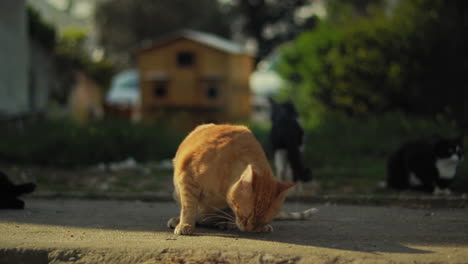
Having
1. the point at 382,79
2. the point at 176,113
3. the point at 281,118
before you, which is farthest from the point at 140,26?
the point at 281,118

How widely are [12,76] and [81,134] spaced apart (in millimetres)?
4964

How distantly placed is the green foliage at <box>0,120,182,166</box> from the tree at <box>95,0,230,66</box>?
1197 inches

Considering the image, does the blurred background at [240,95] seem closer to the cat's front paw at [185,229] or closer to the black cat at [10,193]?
the black cat at [10,193]

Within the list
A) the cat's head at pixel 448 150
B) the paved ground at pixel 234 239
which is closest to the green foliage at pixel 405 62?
the cat's head at pixel 448 150

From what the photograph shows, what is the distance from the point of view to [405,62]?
40.4 ft

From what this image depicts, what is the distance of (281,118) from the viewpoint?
23.1 feet

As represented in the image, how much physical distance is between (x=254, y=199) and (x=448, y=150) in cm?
360

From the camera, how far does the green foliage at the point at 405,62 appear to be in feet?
40.1

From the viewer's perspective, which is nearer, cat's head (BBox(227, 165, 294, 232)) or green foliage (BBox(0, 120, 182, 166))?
cat's head (BBox(227, 165, 294, 232))

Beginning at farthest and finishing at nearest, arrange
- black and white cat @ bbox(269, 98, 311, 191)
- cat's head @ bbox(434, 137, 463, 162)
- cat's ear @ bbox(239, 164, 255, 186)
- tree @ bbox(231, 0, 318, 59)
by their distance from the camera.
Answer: tree @ bbox(231, 0, 318, 59) → black and white cat @ bbox(269, 98, 311, 191) → cat's head @ bbox(434, 137, 463, 162) → cat's ear @ bbox(239, 164, 255, 186)

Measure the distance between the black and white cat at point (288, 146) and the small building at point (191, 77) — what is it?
13.8 m

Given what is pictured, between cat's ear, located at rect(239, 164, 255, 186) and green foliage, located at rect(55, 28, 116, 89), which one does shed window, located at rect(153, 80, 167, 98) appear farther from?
cat's ear, located at rect(239, 164, 255, 186)

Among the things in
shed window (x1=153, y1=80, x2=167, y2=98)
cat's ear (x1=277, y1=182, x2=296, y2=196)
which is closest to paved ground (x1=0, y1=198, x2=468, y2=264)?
cat's ear (x1=277, y1=182, x2=296, y2=196)

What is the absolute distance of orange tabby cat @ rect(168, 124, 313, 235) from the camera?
395 centimetres
